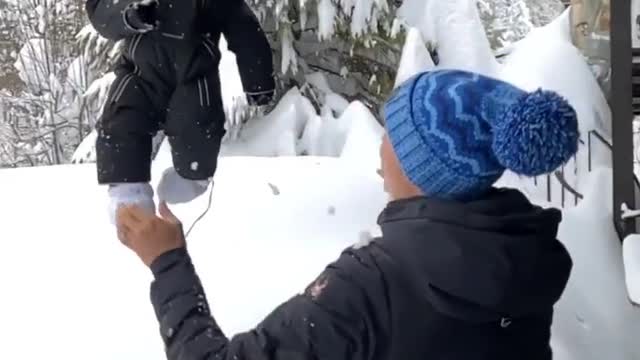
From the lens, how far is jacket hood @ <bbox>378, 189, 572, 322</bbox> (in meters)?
1.40

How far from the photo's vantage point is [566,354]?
3.71 m

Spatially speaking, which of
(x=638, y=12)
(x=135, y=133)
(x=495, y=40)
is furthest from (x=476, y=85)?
(x=495, y=40)

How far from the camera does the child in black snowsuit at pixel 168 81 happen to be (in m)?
2.61

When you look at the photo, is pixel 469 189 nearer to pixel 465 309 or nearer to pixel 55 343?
pixel 465 309

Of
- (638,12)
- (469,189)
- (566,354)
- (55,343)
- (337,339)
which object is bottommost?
(566,354)

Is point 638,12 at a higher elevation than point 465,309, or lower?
lower

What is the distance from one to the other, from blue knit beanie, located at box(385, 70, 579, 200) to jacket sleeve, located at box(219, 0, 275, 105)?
149cm

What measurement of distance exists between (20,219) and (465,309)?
10.4 feet

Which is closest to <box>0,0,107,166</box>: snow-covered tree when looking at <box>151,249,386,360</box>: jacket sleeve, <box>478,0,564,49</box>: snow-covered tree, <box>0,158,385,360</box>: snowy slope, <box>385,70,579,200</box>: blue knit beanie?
<box>0,158,385,360</box>: snowy slope

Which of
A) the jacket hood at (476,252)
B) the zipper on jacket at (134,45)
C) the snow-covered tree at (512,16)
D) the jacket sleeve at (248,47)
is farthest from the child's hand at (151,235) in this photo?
the snow-covered tree at (512,16)

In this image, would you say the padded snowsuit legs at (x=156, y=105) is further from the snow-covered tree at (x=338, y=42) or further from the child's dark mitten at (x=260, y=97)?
the snow-covered tree at (x=338, y=42)

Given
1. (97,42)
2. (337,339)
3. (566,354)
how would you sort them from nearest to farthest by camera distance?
(337,339), (566,354), (97,42)

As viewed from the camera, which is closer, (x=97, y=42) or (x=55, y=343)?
(x=55, y=343)

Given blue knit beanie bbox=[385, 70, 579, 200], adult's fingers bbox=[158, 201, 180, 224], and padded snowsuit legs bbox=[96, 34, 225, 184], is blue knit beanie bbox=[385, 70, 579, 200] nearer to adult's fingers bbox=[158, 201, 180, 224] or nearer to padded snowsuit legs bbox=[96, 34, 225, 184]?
adult's fingers bbox=[158, 201, 180, 224]
